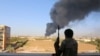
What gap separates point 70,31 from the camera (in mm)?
3939

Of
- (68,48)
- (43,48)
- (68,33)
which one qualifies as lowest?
(43,48)

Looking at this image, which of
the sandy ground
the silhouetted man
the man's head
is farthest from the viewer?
the sandy ground

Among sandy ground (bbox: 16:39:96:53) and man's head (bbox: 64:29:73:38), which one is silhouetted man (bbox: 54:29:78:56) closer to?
man's head (bbox: 64:29:73:38)

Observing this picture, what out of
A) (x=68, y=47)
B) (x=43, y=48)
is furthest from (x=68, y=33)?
(x=43, y=48)

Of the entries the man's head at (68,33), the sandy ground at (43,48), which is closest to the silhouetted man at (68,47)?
the man's head at (68,33)

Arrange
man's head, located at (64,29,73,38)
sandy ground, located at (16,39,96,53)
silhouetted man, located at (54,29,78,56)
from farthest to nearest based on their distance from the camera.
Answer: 1. sandy ground, located at (16,39,96,53)
2. man's head, located at (64,29,73,38)
3. silhouetted man, located at (54,29,78,56)

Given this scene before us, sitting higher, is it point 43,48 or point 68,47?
point 68,47

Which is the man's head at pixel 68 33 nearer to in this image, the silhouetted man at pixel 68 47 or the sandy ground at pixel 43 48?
the silhouetted man at pixel 68 47

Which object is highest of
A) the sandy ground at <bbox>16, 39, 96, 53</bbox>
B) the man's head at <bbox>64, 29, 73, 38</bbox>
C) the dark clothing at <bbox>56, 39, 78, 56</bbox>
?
the man's head at <bbox>64, 29, 73, 38</bbox>

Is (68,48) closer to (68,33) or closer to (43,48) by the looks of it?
(68,33)

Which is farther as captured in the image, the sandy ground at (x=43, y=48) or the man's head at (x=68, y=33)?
the sandy ground at (x=43, y=48)

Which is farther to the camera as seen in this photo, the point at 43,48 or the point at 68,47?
the point at 43,48

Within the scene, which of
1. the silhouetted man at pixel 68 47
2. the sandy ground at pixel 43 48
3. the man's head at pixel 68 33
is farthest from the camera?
the sandy ground at pixel 43 48

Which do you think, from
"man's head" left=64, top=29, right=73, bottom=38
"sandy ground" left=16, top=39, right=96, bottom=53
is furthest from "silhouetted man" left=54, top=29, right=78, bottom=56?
"sandy ground" left=16, top=39, right=96, bottom=53
